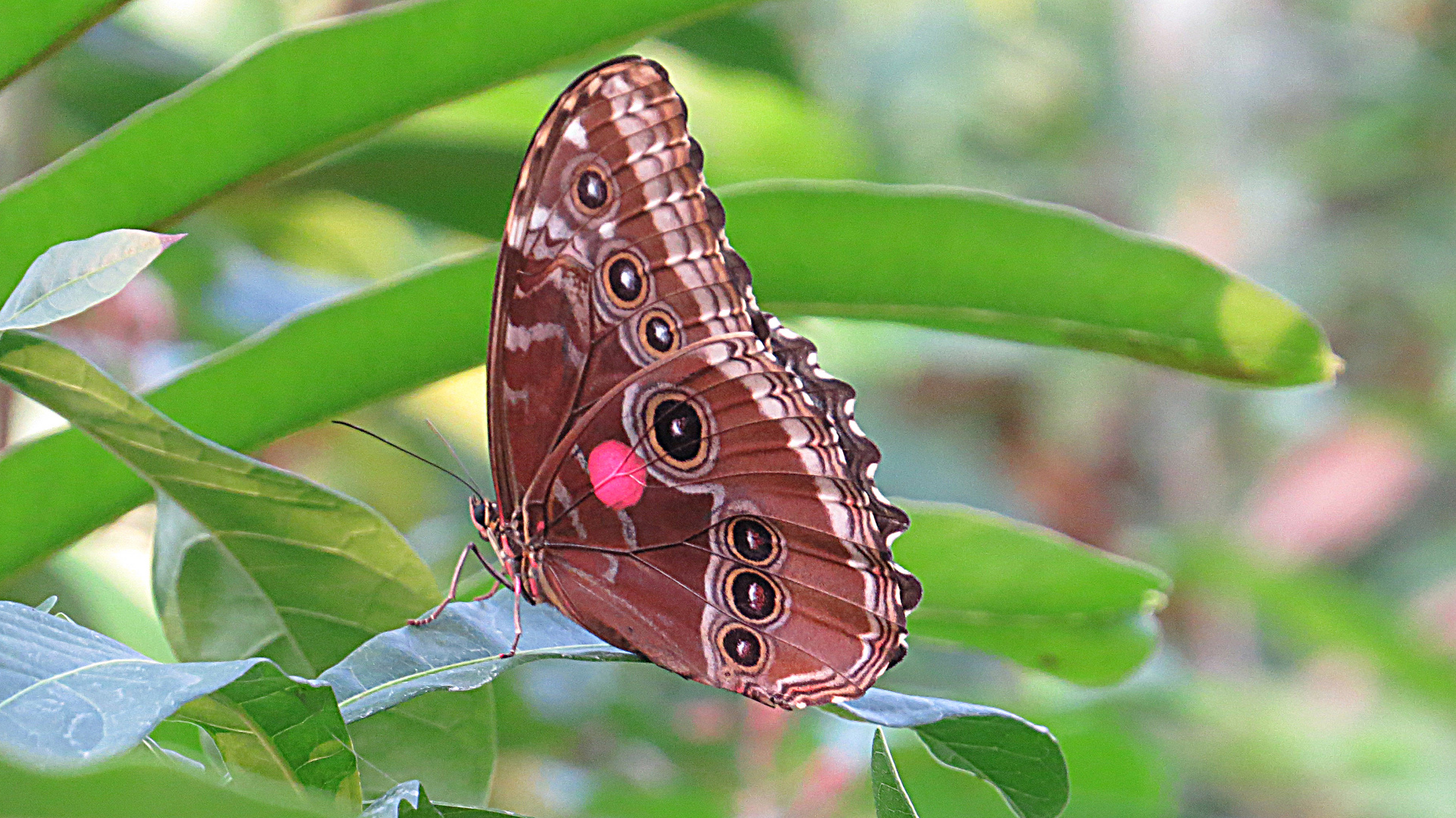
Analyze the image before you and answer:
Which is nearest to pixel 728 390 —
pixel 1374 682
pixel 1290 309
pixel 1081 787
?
Result: pixel 1290 309

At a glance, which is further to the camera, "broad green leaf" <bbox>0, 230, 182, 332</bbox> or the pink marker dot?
the pink marker dot

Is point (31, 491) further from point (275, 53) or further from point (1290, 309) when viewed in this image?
point (1290, 309)

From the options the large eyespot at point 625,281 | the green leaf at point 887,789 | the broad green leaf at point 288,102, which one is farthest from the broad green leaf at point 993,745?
the broad green leaf at point 288,102

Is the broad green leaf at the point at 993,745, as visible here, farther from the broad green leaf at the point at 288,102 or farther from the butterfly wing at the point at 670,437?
the broad green leaf at the point at 288,102

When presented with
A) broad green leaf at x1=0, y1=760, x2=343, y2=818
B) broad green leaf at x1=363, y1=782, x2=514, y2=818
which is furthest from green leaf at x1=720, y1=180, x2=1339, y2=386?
broad green leaf at x1=0, y1=760, x2=343, y2=818

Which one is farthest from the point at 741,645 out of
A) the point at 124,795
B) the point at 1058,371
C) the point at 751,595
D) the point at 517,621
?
the point at 1058,371

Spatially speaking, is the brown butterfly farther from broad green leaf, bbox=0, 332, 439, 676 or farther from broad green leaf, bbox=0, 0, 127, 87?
broad green leaf, bbox=0, 0, 127, 87

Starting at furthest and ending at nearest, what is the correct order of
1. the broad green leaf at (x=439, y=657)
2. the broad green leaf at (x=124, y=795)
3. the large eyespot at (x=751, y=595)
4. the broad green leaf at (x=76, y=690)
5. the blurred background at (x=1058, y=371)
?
the blurred background at (x=1058, y=371), the large eyespot at (x=751, y=595), the broad green leaf at (x=439, y=657), the broad green leaf at (x=76, y=690), the broad green leaf at (x=124, y=795)

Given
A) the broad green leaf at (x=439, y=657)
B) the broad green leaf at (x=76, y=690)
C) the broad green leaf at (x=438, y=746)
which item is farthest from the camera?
the broad green leaf at (x=438, y=746)
